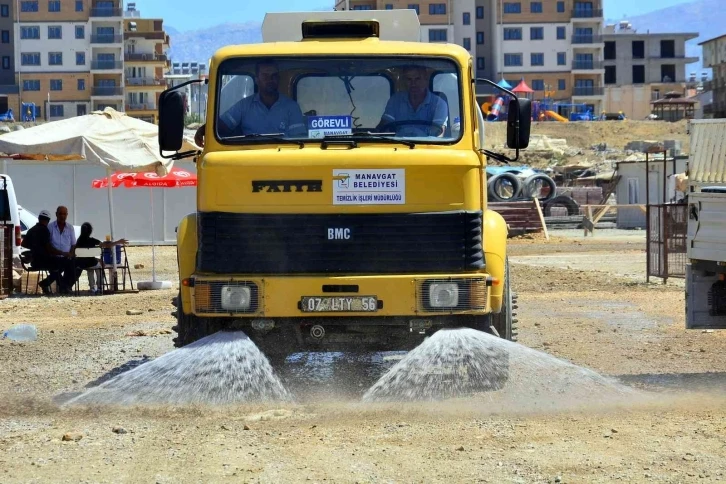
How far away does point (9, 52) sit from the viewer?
412 feet

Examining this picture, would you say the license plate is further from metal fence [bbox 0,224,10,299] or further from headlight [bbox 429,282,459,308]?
metal fence [bbox 0,224,10,299]

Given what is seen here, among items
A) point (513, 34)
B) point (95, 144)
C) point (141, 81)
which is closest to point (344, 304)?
point (95, 144)

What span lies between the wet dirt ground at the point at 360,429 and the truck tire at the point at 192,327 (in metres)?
0.81

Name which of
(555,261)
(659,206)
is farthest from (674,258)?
(555,261)

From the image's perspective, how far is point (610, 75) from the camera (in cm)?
14512

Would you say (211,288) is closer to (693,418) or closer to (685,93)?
(693,418)

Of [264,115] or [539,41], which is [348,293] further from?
[539,41]

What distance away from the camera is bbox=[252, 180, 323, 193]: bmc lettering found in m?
9.26

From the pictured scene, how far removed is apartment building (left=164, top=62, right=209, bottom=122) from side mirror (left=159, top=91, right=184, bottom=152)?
0.50 ft

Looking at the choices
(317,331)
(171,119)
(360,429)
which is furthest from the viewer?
(171,119)

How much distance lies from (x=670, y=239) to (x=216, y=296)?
1269cm

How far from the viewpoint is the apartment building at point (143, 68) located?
12269 cm

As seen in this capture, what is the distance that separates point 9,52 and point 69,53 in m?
9.21

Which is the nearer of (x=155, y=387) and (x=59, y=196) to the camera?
(x=155, y=387)
